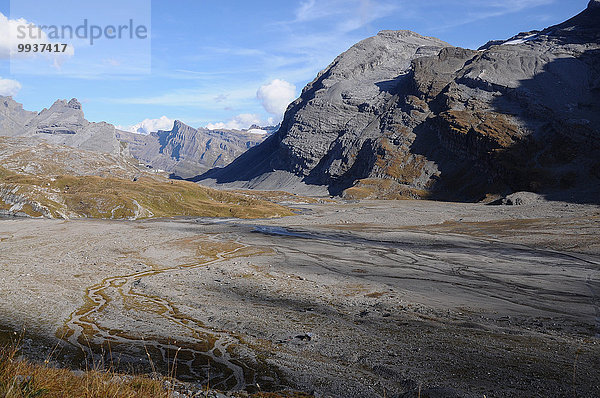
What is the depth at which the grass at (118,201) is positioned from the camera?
89675 millimetres

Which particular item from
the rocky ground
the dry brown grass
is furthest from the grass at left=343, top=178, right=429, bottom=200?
the dry brown grass

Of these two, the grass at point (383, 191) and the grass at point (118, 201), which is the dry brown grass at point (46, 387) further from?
the grass at point (383, 191)

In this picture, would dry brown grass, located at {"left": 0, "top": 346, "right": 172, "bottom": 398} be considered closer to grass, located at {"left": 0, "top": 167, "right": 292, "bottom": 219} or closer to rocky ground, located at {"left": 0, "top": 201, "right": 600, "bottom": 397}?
rocky ground, located at {"left": 0, "top": 201, "right": 600, "bottom": 397}

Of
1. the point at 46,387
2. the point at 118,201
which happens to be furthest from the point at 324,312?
the point at 118,201

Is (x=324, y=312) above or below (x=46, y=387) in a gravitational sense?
below

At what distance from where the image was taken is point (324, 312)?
23.6 metres

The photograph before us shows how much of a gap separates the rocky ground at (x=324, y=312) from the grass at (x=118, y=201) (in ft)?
129

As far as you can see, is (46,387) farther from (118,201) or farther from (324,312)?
(118,201)

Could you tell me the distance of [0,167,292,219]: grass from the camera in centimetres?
8968

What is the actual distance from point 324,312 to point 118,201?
84.7m

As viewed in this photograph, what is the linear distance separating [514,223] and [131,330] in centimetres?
8061

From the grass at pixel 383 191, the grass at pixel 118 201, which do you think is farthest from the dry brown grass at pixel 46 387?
the grass at pixel 383 191

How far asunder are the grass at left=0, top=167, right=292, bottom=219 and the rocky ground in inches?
1551

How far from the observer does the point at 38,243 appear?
1980 inches
